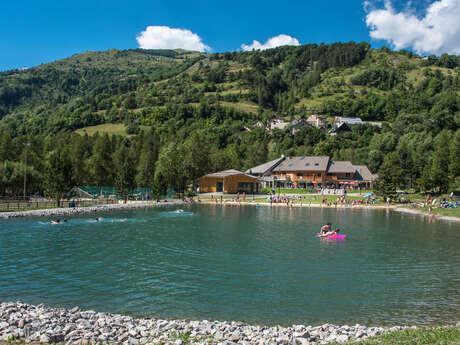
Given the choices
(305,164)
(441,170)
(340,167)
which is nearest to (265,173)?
(305,164)

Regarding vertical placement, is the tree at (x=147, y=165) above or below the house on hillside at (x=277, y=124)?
below

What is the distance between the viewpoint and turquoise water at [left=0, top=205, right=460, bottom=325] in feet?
39.7

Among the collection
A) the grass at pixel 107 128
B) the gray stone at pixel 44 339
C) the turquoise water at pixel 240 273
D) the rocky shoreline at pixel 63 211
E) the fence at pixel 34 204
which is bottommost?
the turquoise water at pixel 240 273

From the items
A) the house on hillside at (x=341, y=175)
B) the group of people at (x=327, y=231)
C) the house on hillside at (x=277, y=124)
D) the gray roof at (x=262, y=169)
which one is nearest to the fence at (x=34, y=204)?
the group of people at (x=327, y=231)

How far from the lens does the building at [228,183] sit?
73125mm

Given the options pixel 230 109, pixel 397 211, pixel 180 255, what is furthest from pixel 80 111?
pixel 180 255

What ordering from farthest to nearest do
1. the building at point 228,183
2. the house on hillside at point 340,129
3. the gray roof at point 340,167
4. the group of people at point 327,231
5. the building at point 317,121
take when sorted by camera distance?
the building at point 317,121 < the house on hillside at point 340,129 < the gray roof at point 340,167 < the building at point 228,183 < the group of people at point 327,231

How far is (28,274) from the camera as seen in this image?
16.0 metres

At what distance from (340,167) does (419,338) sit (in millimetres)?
79250

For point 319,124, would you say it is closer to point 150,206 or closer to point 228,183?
point 228,183

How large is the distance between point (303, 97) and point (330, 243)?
178174 mm

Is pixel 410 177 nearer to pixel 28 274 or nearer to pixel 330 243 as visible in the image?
pixel 330 243

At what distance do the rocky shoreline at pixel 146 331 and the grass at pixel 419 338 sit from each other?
1.93 feet

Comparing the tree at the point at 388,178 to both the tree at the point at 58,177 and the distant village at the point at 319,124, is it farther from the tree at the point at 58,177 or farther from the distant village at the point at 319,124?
the distant village at the point at 319,124
